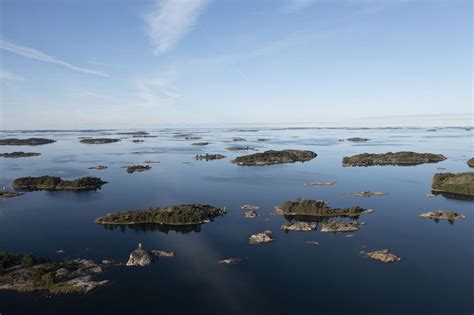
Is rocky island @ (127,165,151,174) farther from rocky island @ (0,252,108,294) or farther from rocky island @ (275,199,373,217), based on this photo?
rocky island @ (0,252,108,294)

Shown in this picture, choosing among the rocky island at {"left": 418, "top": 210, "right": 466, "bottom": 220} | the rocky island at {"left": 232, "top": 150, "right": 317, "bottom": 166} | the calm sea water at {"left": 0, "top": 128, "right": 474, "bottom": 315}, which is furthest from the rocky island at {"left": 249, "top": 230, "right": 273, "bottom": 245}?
the rocky island at {"left": 232, "top": 150, "right": 317, "bottom": 166}

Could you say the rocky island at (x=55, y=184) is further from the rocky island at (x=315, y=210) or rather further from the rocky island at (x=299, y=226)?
the rocky island at (x=299, y=226)

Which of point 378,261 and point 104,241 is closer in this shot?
point 378,261

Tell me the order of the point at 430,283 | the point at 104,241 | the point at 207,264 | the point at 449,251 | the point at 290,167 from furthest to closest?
1. the point at 290,167
2. the point at 104,241
3. the point at 449,251
4. the point at 207,264
5. the point at 430,283

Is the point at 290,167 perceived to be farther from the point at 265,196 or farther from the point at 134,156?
the point at 134,156

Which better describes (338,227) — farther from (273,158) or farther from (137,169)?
(273,158)

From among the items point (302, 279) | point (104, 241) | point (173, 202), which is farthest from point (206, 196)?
point (302, 279)
